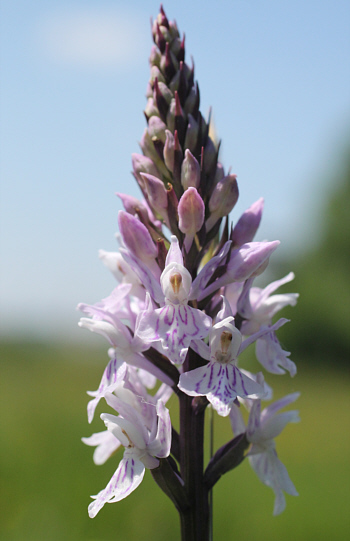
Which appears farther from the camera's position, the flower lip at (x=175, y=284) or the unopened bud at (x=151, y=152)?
the unopened bud at (x=151, y=152)

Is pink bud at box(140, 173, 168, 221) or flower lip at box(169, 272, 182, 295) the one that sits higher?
pink bud at box(140, 173, 168, 221)

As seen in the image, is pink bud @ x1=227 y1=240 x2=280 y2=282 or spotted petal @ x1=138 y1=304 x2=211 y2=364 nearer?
spotted petal @ x1=138 y1=304 x2=211 y2=364

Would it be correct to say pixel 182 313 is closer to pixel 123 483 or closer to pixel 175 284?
pixel 175 284

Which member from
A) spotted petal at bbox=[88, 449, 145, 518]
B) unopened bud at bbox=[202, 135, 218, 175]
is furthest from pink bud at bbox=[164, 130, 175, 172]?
spotted petal at bbox=[88, 449, 145, 518]

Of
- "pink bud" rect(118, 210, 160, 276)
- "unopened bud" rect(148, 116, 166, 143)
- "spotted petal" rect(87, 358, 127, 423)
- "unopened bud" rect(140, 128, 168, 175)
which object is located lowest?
"spotted petal" rect(87, 358, 127, 423)

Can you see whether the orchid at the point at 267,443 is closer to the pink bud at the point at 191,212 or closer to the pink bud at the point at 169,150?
the pink bud at the point at 191,212

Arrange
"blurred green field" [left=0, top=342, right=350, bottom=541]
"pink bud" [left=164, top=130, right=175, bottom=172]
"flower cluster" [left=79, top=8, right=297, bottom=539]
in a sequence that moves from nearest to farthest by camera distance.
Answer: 1. "flower cluster" [left=79, top=8, right=297, bottom=539]
2. "pink bud" [left=164, top=130, right=175, bottom=172]
3. "blurred green field" [left=0, top=342, right=350, bottom=541]

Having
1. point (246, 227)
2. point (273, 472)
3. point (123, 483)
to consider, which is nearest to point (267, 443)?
point (273, 472)

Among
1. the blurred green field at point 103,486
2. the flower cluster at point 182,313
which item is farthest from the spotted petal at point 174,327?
the blurred green field at point 103,486

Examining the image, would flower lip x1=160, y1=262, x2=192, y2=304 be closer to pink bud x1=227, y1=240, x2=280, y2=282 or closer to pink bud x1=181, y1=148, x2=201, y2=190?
pink bud x1=227, y1=240, x2=280, y2=282
